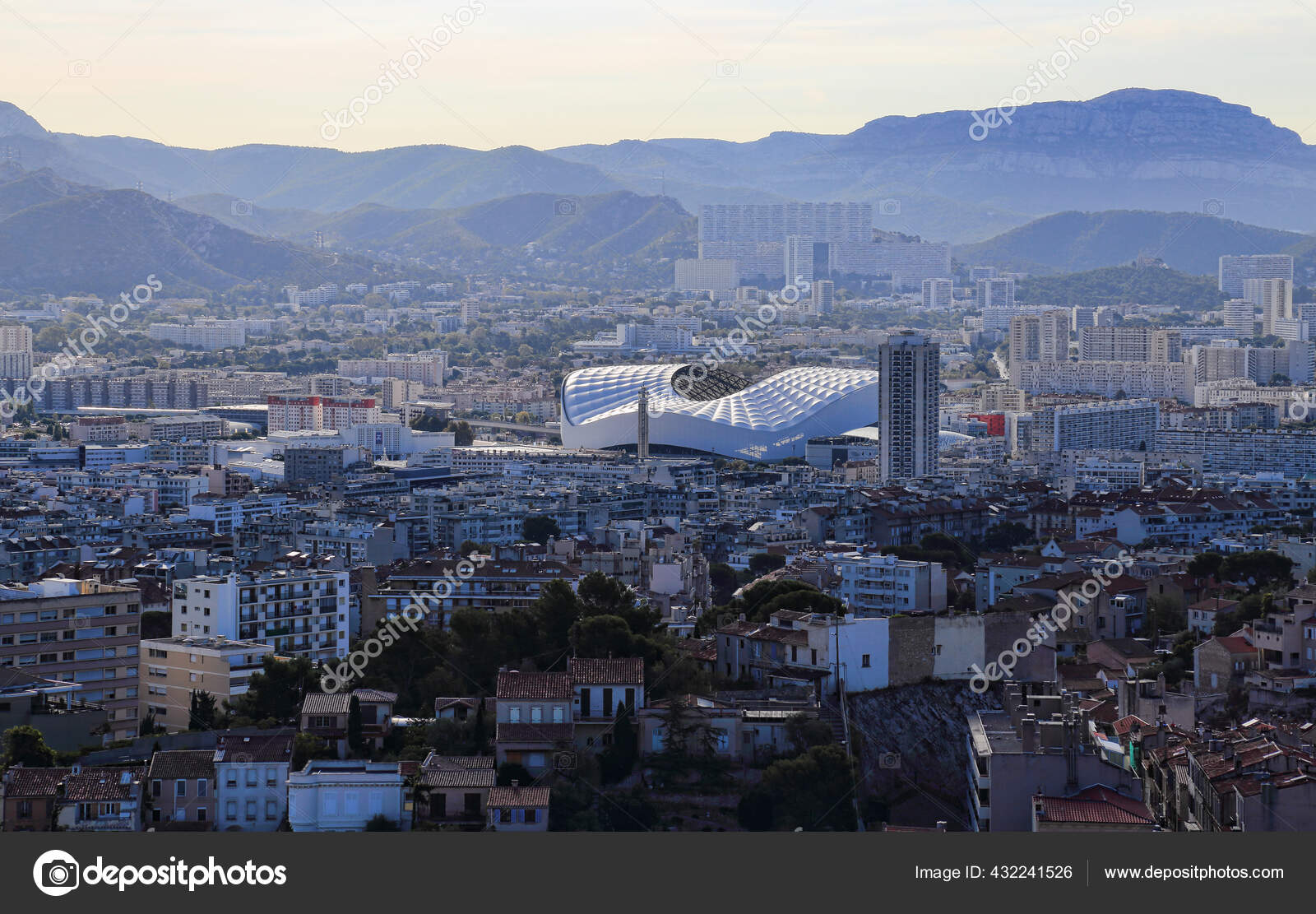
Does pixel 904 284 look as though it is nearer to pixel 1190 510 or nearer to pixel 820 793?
pixel 1190 510

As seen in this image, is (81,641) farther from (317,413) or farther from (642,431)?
(317,413)

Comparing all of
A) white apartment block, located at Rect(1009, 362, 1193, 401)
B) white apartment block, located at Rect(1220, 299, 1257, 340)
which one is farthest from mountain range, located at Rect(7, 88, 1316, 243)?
white apartment block, located at Rect(1009, 362, 1193, 401)

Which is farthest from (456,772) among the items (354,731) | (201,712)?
(201,712)

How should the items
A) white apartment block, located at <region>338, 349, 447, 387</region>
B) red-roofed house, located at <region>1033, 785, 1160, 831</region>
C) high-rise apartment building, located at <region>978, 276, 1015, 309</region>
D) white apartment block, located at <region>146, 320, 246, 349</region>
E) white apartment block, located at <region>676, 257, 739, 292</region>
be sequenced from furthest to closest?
1. white apartment block, located at <region>676, 257, 739, 292</region>
2. high-rise apartment building, located at <region>978, 276, 1015, 309</region>
3. white apartment block, located at <region>146, 320, 246, 349</region>
4. white apartment block, located at <region>338, 349, 447, 387</region>
5. red-roofed house, located at <region>1033, 785, 1160, 831</region>

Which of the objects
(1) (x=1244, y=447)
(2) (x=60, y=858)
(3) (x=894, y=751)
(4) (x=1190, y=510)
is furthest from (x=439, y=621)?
(1) (x=1244, y=447)

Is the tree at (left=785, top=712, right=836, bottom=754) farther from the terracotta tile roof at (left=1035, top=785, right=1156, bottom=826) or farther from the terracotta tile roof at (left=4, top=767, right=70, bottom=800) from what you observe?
the terracotta tile roof at (left=4, top=767, right=70, bottom=800)

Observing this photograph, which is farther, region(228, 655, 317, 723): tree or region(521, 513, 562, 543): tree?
region(521, 513, 562, 543): tree
